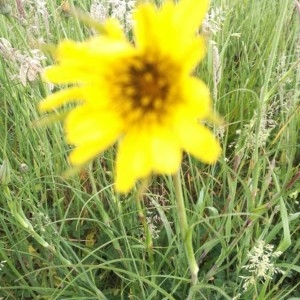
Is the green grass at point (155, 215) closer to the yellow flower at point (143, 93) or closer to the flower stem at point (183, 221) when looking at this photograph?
the flower stem at point (183, 221)

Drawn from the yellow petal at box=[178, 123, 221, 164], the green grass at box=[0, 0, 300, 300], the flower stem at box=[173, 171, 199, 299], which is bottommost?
the green grass at box=[0, 0, 300, 300]

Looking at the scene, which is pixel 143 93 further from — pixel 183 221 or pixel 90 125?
pixel 183 221

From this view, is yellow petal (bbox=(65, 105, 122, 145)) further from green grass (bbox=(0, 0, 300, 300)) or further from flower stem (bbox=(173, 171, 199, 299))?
green grass (bbox=(0, 0, 300, 300))

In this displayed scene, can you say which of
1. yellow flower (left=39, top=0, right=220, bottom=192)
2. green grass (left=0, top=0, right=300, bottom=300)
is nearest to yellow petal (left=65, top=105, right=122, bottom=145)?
yellow flower (left=39, top=0, right=220, bottom=192)

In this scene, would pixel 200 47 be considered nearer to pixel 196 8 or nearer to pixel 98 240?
pixel 196 8

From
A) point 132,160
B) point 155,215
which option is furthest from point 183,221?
point 155,215

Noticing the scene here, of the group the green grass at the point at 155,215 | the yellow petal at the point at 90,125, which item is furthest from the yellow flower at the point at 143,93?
the green grass at the point at 155,215

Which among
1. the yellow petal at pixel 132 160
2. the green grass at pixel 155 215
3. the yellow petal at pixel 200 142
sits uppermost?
the yellow petal at pixel 200 142

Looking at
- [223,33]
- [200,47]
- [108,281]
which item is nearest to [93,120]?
[200,47]

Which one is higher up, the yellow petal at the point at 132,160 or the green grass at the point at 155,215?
the yellow petal at the point at 132,160
